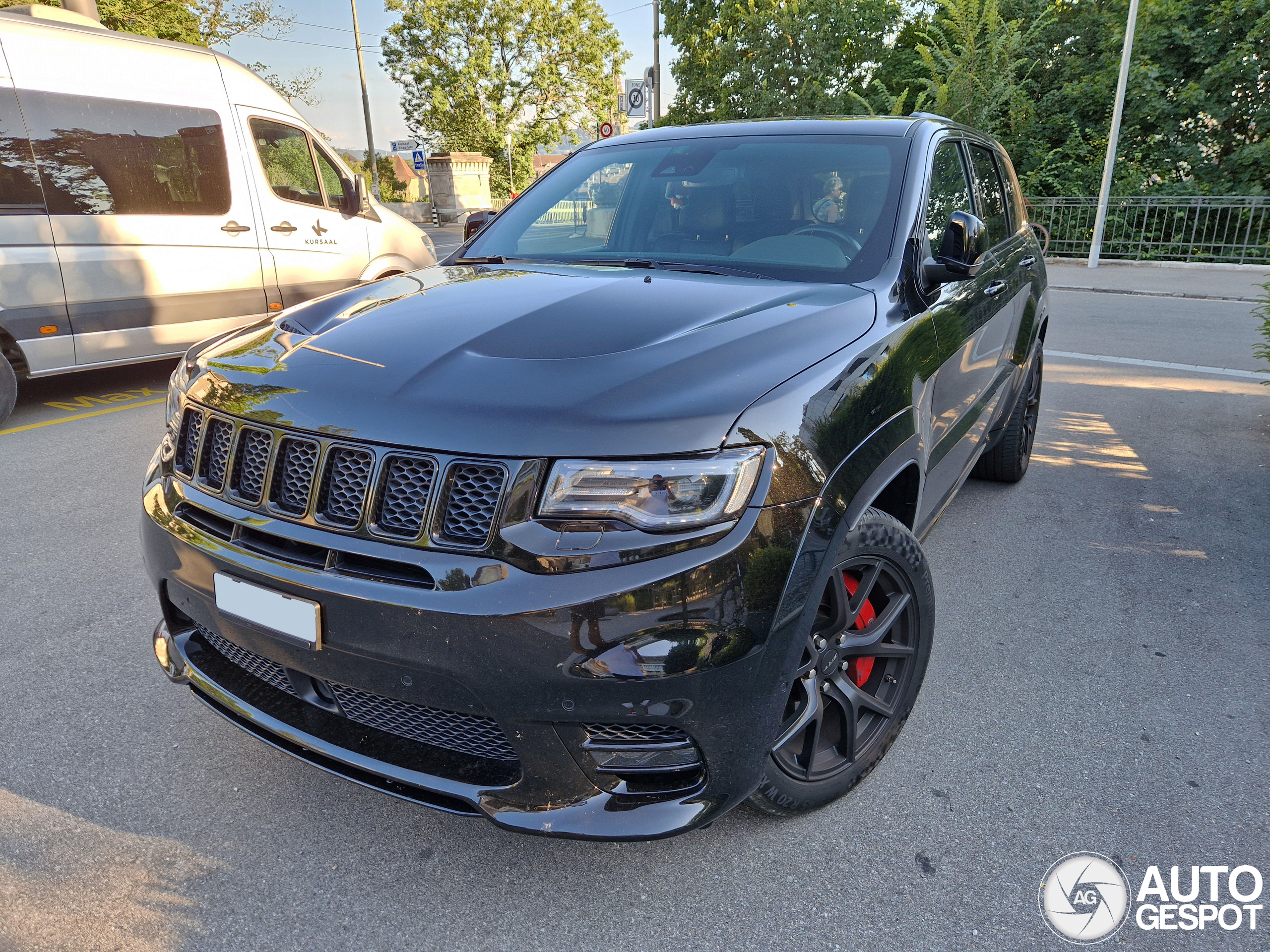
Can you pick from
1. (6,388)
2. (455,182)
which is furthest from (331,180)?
(455,182)

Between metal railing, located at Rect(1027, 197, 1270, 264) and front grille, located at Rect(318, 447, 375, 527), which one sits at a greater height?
front grille, located at Rect(318, 447, 375, 527)

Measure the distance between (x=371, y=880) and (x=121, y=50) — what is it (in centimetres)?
671

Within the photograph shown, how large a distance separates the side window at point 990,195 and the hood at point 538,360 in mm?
1661

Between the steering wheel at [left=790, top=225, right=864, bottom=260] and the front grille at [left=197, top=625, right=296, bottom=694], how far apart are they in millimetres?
1956

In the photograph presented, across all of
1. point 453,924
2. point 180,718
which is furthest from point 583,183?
point 453,924

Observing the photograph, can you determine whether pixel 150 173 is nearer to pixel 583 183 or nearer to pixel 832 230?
pixel 583 183

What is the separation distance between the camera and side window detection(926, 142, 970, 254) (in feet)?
9.59

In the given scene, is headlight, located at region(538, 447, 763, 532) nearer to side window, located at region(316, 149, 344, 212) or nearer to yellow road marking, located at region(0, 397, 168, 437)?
yellow road marking, located at region(0, 397, 168, 437)

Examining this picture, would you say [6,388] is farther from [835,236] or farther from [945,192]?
[945,192]

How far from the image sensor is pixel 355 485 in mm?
1780

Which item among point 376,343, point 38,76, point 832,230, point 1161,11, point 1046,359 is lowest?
point 1046,359

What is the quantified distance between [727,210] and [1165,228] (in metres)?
A: 17.0

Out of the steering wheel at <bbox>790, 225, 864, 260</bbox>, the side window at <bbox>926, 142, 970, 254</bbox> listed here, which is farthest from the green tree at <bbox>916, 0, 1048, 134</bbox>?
the steering wheel at <bbox>790, 225, 864, 260</bbox>

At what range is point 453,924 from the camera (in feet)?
6.35
